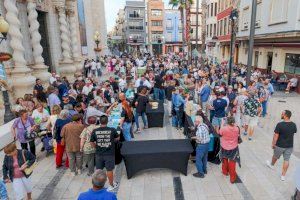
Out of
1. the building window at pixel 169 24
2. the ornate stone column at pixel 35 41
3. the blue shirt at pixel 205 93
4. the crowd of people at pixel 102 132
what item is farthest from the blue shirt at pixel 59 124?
the building window at pixel 169 24

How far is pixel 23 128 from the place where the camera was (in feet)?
22.1

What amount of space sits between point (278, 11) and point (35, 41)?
57.8 feet

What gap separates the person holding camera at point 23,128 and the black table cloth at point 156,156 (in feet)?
8.88

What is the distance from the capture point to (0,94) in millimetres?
10555

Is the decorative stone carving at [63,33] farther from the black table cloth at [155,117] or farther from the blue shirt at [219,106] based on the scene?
the blue shirt at [219,106]

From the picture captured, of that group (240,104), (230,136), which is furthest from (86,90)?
(230,136)

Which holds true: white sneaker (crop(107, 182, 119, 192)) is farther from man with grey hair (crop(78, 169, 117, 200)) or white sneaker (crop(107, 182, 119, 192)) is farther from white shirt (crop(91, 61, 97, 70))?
white shirt (crop(91, 61, 97, 70))

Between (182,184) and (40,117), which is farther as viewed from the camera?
(40,117)

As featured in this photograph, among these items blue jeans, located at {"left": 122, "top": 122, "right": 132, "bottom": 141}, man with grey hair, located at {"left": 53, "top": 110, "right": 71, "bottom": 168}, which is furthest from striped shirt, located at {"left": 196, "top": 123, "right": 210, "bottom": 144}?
man with grey hair, located at {"left": 53, "top": 110, "right": 71, "bottom": 168}

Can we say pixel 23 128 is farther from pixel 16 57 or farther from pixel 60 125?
pixel 16 57

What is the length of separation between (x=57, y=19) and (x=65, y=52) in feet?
9.12

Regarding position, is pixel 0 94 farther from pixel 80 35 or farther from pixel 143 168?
pixel 80 35

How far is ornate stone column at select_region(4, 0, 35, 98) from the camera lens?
12312 millimetres

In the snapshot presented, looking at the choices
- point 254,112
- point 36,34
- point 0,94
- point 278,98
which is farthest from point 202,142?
point 36,34
